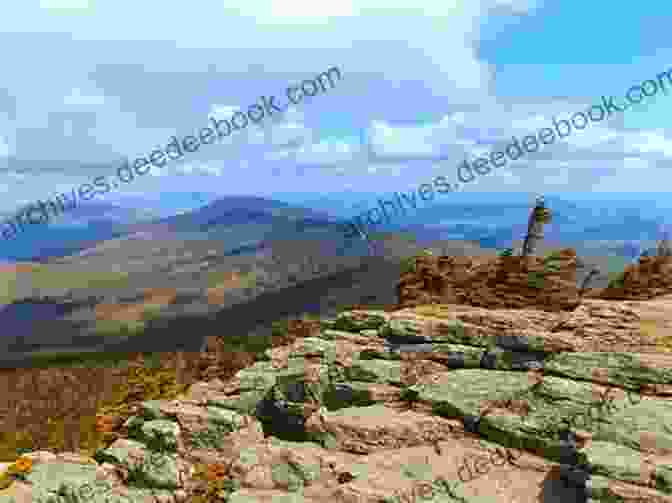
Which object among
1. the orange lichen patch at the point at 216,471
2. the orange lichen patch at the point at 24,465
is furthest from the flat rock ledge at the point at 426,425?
the orange lichen patch at the point at 24,465

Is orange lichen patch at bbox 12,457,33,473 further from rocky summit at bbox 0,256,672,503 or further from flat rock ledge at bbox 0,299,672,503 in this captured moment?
flat rock ledge at bbox 0,299,672,503

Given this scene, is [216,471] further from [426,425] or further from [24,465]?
[24,465]

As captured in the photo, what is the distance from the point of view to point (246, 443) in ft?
98.3

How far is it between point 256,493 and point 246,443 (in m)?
6.14

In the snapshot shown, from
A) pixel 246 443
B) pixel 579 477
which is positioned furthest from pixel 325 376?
pixel 579 477

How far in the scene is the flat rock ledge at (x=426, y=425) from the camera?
71.2 feet

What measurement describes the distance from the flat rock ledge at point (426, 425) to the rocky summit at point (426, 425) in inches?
2.8

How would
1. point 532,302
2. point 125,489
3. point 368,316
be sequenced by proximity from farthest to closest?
point 532,302, point 368,316, point 125,489

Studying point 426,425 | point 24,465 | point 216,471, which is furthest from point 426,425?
point 24,465

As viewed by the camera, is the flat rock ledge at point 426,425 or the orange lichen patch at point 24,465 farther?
the orange lichen patch at point 24,465

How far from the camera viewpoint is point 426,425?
2564cm

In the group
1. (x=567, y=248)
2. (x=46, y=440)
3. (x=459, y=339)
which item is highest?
(x=567, y=248)

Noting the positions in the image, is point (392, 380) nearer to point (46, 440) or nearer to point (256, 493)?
point (256, 493)

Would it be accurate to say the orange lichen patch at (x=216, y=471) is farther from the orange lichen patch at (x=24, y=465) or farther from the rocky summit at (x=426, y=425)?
the orange lichen patch at (x=24, y=465)
